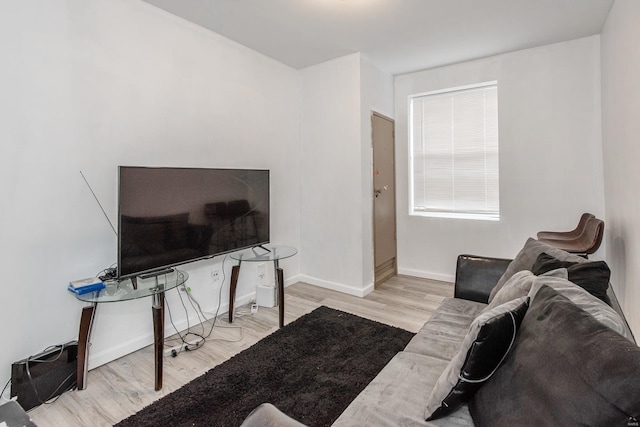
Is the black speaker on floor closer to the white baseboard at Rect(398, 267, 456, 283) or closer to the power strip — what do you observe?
the power strip

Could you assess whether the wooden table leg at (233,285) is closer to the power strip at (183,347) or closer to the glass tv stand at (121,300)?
the power strip at (183,347)

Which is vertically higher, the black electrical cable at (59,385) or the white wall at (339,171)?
the white wall at (339,171)

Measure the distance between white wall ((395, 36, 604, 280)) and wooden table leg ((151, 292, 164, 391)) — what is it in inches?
128

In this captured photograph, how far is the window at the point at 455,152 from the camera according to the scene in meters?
3.73

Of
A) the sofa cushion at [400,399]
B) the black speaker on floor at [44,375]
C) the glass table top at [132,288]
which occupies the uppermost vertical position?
the glass table top at [132,288]

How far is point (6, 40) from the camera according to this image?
6.04ft

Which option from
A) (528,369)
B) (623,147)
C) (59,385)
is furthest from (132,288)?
(623,147)

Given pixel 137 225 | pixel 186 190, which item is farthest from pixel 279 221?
pixel 137 225

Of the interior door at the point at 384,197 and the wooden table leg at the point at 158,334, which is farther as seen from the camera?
the interior door at the point at 384,197

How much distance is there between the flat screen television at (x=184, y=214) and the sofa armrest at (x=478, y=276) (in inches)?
68.0

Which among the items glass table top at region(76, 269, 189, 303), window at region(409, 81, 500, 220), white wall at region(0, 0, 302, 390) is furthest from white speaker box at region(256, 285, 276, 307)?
window at region(409, 81, 500, 220)

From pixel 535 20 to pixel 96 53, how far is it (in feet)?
11.5

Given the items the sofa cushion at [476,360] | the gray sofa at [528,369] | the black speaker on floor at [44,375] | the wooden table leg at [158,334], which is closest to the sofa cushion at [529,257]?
the gray sofa at [528,369]

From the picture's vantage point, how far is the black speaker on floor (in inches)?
71.9
